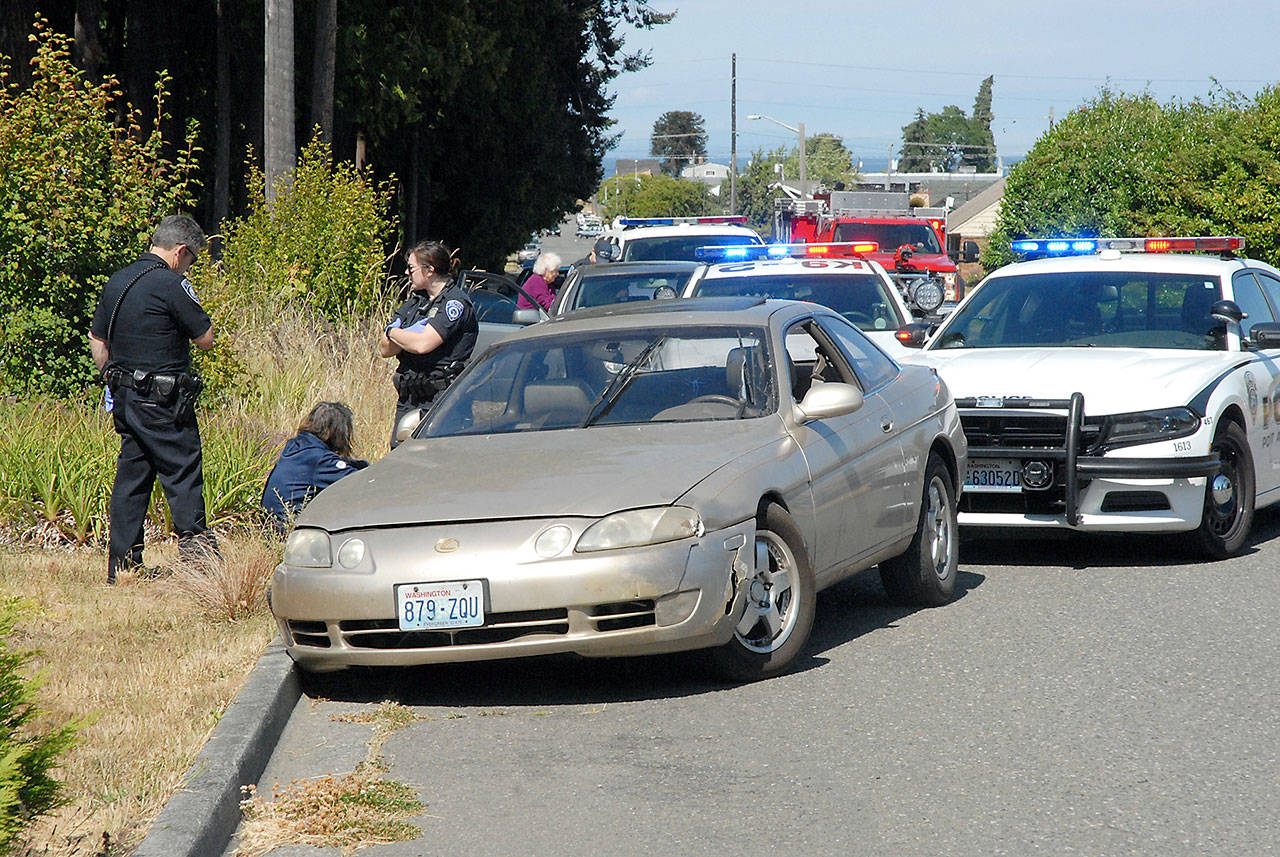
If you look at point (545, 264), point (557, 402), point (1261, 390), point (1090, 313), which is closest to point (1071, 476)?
point (1261, 390)

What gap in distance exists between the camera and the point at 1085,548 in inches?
382

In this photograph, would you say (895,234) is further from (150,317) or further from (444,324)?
(150,317)

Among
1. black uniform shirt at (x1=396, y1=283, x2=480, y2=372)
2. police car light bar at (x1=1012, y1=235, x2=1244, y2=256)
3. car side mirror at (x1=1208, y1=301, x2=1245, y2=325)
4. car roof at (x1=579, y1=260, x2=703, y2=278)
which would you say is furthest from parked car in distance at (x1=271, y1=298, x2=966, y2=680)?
car roof at (x1=579, y1=260, x2=703, y2=278)

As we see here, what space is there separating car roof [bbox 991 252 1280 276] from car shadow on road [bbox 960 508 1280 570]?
165cm

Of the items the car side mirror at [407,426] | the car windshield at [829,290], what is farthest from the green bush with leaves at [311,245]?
the car side mirror at [407,426]

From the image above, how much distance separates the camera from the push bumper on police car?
8672 millimetres

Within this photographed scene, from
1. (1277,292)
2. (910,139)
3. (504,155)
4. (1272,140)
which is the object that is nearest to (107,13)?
(504,155)

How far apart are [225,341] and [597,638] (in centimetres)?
619

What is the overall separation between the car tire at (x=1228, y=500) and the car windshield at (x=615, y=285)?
22.1 feet

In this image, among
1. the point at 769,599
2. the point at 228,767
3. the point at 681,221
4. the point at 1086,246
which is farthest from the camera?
the point at 681,221

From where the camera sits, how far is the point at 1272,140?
87.8 feet

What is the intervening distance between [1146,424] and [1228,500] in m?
0.80

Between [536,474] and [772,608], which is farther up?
[536,474]

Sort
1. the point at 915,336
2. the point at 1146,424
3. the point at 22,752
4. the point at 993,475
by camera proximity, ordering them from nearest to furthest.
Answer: the point at 22,752 < the point at 1146,424 < the point at 993,475 < the point at 915,336
